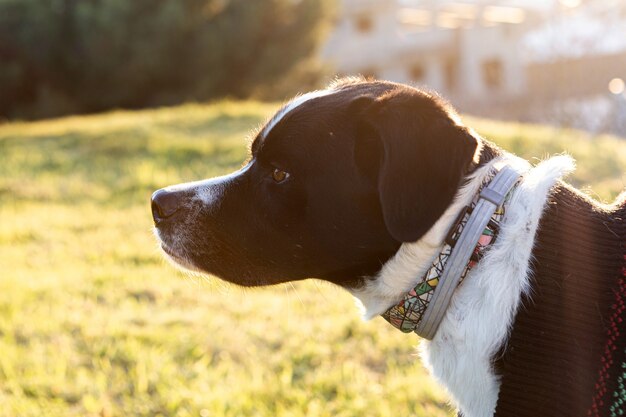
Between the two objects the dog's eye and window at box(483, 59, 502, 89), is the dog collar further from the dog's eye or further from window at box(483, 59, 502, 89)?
window at box(483, 59, 502, 89)

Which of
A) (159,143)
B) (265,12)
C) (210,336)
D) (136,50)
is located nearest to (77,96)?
(136,50)

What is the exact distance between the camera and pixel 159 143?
1032 centimetres

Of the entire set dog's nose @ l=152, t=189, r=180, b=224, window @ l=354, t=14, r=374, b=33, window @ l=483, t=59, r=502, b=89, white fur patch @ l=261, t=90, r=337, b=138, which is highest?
white fur patch @ l=261, t=90, r=337, b=138

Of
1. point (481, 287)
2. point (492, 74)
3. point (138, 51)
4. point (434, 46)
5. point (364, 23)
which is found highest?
point (481, 287)

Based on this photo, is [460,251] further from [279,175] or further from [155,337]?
[155,337]

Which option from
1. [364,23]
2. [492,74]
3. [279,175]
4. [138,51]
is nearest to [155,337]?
[279,175]

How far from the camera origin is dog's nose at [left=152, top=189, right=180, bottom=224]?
2.41 metres

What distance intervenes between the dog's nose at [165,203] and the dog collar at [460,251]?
0.86 meters

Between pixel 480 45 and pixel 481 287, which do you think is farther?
pixel 480 45

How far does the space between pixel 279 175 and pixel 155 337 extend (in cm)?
206

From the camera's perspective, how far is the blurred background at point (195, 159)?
11.3ft

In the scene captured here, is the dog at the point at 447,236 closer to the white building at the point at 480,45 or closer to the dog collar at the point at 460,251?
the dog collar at the point at 460,251

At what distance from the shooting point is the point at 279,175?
89.2 inches

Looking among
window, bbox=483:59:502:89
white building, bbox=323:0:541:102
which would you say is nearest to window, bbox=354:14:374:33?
white building, bbox=323:0:541:102
